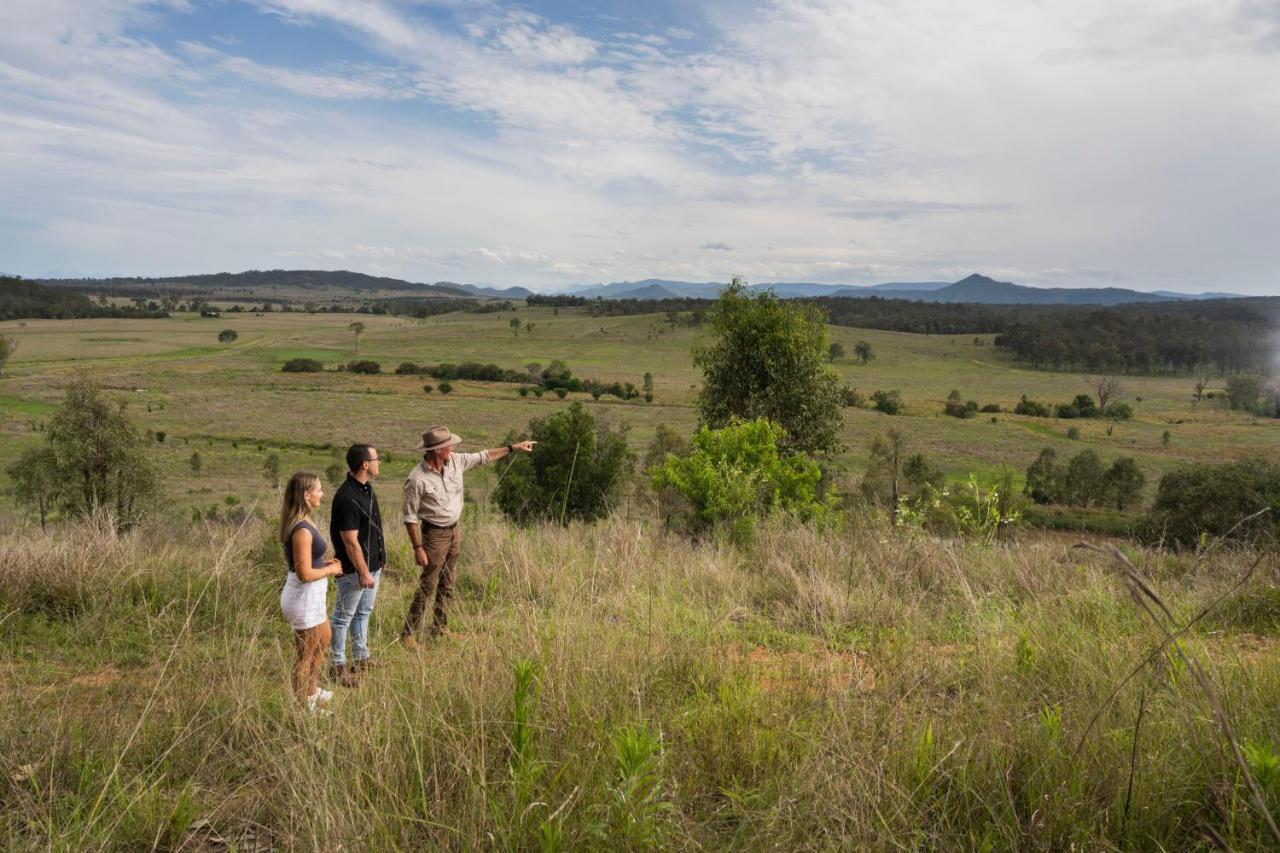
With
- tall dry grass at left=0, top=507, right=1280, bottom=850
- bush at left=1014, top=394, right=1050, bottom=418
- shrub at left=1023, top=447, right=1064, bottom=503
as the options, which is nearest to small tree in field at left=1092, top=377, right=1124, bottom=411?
bush at left=1014, top=394, right=1050, bottom=418

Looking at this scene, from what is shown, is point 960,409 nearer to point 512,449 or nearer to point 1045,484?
point 1045,484

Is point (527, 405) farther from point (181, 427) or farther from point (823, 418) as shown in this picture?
point (823, 418)

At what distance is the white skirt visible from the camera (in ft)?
16.7

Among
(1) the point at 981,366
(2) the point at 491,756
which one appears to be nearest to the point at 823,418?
(2) the point at 491,756

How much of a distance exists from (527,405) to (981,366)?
99521 millimetres

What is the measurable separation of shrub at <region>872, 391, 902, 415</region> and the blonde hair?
97.9 metres

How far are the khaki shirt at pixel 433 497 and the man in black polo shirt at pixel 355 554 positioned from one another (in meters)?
0.61

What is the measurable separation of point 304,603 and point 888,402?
101 m

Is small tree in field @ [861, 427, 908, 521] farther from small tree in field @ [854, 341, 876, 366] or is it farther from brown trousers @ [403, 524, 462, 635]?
small tree in field @ [854, 341, 876, 366]

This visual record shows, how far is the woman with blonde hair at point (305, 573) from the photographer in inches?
200

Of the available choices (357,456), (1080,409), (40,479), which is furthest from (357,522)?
(1080,409)

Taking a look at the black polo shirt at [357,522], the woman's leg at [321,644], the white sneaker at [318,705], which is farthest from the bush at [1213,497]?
the white sneaker at [318,705]

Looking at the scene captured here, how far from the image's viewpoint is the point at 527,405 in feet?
308

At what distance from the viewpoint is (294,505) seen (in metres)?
5.27
